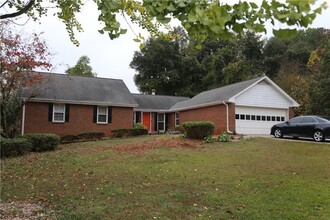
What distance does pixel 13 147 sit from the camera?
46.5 feet

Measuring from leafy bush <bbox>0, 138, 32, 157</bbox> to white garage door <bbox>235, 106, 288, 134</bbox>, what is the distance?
14521 mm

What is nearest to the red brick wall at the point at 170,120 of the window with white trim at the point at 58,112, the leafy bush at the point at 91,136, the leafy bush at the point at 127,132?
the leafy bush at the point at 127,132

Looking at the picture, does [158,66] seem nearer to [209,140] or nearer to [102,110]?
[102,110]

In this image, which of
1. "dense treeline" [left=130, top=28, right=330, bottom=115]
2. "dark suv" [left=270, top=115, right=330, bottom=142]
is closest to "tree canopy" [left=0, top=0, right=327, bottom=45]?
"dark suv" [left=270, top=115, right=330, bottom=142]

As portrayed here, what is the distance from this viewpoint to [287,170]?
9547 mm

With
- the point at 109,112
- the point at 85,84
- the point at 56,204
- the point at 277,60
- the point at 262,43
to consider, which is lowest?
the point at 56,204

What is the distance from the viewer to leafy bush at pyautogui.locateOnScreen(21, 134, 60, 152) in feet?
50.9

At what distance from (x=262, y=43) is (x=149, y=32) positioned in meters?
44.5

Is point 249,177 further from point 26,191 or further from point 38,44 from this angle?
point 38,44

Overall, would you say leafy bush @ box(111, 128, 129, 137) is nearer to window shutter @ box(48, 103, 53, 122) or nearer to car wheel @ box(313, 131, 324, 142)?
window shutter @ box(48, 103, 53, 122)

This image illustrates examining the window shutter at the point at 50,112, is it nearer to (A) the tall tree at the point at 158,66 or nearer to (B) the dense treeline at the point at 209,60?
(B) the dense treeline at the point at 209,60

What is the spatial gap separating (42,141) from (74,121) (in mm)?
7318

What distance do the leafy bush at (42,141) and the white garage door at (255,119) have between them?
42.8 feet

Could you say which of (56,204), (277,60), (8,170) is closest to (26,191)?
(56,204)
